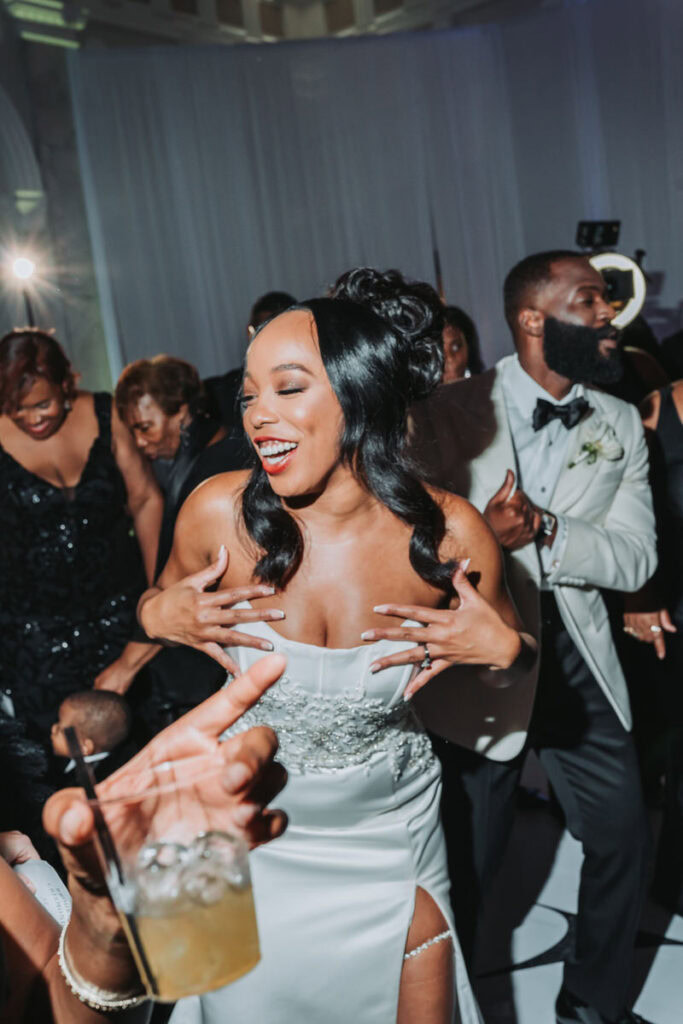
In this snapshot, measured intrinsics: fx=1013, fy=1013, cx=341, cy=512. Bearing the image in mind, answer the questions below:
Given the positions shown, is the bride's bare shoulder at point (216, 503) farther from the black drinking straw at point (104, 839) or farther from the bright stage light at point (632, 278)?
the bright stage light at point (632, 278)

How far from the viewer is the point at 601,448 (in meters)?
2.65

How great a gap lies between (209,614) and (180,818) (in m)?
0.96

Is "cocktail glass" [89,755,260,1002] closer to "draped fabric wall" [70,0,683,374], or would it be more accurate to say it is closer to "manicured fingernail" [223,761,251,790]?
"manicured fingernail" [223,761,251,790]

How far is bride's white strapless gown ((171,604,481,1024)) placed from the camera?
1767 mm

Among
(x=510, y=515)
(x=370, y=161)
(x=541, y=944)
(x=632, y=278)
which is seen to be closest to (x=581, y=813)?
(x=541, y=944)

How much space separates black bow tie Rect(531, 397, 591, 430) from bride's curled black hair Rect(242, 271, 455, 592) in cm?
79

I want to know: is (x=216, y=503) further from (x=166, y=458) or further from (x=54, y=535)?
(x=166, y=458)

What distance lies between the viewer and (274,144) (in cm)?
970

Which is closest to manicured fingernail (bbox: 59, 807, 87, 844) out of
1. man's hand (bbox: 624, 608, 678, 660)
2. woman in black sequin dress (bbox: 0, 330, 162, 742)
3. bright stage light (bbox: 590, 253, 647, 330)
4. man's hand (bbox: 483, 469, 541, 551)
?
man's hand (bbox: 483, 469, 541, 551)

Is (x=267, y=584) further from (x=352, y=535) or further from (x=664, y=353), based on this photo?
(x=664, y=353)

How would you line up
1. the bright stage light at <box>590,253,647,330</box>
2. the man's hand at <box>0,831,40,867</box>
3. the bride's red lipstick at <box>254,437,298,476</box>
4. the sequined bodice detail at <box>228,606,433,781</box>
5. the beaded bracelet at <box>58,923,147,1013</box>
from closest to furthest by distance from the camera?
the beaded bracelet at <box>58,923,147,1013</box> → the man's hand at <box>0,831,40,867</box> → the bride's red lipstick at <box>254,437,298,476</box> → the sequined bodice detail at <box>228,606,433,781</box> → the bright stage light at <box>590,253,647,330</box>

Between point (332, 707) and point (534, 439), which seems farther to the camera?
point (534, 439)

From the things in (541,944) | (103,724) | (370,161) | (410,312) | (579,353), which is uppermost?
(370,161)

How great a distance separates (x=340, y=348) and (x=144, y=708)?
1.82 m
